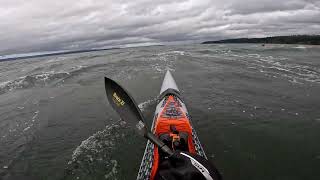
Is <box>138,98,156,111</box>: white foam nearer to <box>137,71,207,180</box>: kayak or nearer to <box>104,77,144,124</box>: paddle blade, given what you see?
<box>137,71,207,180</box>: kayak

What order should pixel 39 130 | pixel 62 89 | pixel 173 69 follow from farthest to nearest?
1. pixel 173 69
2. pixel 62 89
3. pixel 39 130

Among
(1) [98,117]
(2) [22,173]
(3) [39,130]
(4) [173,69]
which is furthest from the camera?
(4) [173,69]

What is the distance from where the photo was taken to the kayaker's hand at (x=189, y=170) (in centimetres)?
420

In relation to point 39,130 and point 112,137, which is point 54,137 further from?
point 112,137

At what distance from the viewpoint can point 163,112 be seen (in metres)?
9.77

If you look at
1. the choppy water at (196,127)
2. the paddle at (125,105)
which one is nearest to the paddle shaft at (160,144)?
the paddle at (125,105)

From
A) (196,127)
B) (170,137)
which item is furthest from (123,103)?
(196,127)

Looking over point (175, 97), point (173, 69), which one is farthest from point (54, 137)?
point (173, 69)

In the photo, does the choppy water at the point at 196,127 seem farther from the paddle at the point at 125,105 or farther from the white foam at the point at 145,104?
the paddle at the point at 125,105

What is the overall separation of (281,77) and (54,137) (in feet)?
55.8

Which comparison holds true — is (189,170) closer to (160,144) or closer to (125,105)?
(160,144)

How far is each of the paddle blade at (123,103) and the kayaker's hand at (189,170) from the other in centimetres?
207

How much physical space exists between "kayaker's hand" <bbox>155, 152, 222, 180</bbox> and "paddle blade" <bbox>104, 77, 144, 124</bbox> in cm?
207

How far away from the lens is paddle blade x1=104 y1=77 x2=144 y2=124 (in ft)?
21.7
